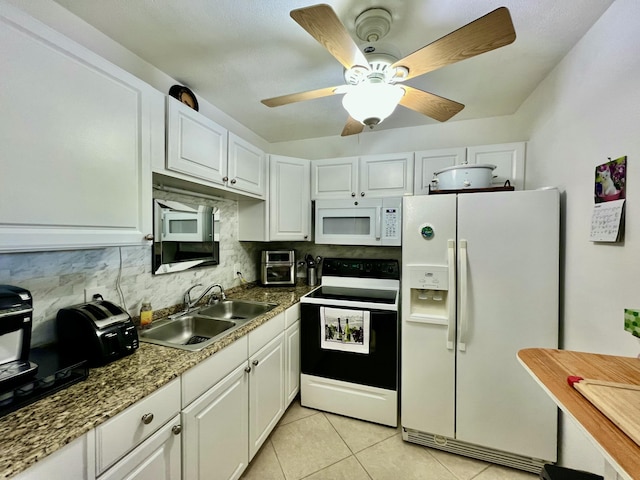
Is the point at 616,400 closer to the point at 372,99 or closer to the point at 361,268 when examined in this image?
the point at 372,99

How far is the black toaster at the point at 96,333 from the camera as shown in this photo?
3.29 feet

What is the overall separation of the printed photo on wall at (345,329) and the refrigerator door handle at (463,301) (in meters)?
0.60

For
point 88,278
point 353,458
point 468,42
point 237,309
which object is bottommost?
point 353,458

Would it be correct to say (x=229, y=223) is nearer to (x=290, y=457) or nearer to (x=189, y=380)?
(x=189, y=380)

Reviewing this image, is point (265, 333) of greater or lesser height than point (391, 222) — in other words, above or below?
below

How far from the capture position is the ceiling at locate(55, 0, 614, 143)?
1.16 metres

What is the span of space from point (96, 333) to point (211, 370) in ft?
1.57

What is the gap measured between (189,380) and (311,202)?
1.82m

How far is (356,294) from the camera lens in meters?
2.15

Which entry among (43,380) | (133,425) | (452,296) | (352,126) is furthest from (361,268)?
(43,380)

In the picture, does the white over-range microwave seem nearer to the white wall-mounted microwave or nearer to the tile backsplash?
the tile backsplash

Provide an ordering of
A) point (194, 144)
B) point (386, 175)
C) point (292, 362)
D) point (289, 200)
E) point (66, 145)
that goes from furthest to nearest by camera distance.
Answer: point (289, 200)
point (386, 175)
point (292, 362)
point (194, 144)
point (66, 145)

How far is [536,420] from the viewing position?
152 cm

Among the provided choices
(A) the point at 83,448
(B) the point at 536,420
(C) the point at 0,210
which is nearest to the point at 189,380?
(A) the point at 83,448
